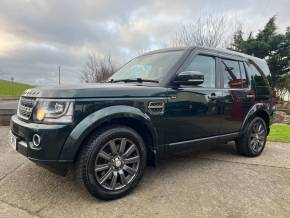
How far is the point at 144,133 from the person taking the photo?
3.45 meters

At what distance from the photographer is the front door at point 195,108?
3.59 meters

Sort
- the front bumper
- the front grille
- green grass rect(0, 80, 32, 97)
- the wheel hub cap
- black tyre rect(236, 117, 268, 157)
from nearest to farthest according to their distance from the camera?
the front bumper, the front grille, the wheel hub cap, black tyre rect(236, 117, 268, 157), green grass rect(0, 80, 32, 97)

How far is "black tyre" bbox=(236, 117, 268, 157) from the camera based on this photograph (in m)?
4.95

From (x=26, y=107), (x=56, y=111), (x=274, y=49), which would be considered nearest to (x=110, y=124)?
(x=56, y=111)

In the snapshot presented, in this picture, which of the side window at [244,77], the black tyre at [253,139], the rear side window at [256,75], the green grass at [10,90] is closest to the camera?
the side window at [244,77]

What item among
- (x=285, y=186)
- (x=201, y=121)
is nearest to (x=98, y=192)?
(x=201, y=121)

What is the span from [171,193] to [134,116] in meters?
1.04

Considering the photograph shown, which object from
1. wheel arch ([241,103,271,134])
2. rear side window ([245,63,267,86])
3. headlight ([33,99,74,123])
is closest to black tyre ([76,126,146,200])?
headlight ([33,99,74,123])

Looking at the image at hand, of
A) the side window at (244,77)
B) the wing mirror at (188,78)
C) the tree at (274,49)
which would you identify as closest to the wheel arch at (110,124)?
the wing mirror at (188,78)

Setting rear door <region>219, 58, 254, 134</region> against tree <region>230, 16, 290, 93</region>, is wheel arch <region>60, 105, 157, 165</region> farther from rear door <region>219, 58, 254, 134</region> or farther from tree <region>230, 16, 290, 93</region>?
tree <region>230, 16, 290, 93</region>

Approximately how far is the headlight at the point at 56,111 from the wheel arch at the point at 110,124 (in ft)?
0.51

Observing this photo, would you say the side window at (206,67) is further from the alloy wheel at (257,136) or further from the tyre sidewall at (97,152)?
the alloy wheel at (257,136)

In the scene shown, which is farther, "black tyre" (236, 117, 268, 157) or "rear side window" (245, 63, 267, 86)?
"rear side window" (245, 63, 267, 86)

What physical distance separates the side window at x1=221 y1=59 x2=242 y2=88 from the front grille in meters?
2.89
